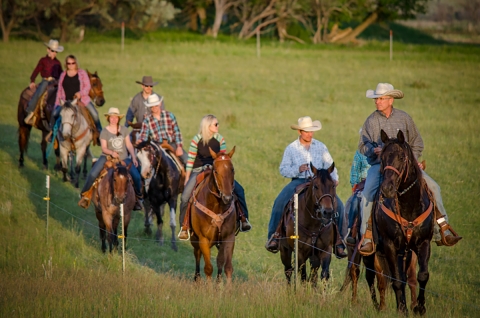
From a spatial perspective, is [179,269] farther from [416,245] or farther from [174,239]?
[416,245]

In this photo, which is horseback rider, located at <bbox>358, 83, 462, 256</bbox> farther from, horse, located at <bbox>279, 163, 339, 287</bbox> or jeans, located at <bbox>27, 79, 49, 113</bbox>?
jeans, located at <bbox>27, 79, 49, 113</bbox>

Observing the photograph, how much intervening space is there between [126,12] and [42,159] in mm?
28881

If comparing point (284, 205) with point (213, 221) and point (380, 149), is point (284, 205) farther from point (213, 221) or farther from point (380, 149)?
point (380, 149)

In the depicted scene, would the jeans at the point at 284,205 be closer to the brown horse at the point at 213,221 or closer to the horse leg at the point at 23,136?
the brown horse at the point at 213,221

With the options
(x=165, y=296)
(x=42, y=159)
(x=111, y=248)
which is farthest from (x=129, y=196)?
(x=42, y=159)

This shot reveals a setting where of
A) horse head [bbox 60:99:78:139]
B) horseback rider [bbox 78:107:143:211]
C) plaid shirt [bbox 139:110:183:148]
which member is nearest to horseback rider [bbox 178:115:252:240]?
horseback rider [bbox 78:107:143:211]

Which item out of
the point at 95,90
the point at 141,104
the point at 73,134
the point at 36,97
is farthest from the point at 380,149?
the point at 36,97

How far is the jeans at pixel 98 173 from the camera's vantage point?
1495 cm

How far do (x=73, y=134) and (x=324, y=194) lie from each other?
1028 centimetres

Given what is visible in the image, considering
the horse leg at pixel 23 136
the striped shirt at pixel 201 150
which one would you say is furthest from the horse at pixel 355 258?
the horse leg at pixel 23 136

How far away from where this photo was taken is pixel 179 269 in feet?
44.7

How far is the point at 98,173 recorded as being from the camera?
14.9 metres

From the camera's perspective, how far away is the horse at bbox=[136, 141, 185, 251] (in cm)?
1563

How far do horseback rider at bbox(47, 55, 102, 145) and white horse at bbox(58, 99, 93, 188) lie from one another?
0.28 metres
